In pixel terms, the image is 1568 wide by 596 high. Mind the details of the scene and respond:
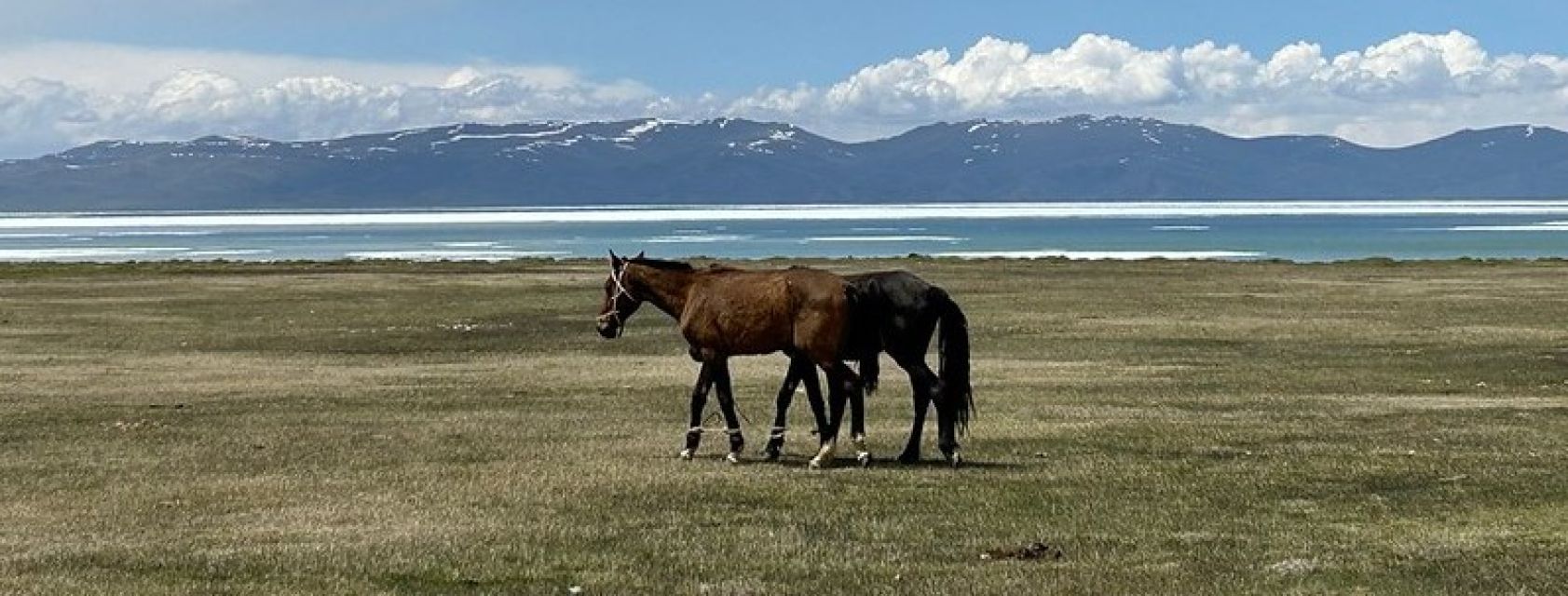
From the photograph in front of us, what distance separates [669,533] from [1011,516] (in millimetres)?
3241

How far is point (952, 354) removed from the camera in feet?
68.0

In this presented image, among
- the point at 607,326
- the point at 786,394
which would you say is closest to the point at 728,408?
the point at 786,394

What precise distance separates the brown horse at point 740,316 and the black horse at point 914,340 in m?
0.23

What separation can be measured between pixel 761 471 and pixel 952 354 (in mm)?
2541

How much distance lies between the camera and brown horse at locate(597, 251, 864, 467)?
67.7 ft

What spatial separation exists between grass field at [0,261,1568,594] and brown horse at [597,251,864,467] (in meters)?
0.77

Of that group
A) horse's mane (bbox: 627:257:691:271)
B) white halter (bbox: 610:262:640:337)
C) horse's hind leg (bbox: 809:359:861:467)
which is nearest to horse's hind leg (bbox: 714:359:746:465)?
horse's hind leg (bbox: 809:359:861:467)

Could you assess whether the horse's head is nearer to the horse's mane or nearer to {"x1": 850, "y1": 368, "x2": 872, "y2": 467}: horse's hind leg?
the horse's mane

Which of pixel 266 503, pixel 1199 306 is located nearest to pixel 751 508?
pixel 266 503

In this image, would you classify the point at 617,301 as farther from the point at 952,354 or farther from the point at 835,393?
the point at 952,354

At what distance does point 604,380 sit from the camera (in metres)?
34.5

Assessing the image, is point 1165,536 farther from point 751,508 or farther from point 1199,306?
point 1199,306

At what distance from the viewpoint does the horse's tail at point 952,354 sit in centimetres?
2059

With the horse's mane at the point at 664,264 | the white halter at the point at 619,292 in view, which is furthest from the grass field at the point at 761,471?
the horse's mane at the point at 664,264
